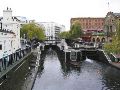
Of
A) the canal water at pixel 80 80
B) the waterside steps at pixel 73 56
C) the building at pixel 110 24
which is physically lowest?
the canal water at pixel 80 80

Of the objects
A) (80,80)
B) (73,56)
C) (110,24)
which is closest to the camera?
(80,80)

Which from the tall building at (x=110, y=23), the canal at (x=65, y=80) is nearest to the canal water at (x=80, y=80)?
the canal at (x=65, y=80)

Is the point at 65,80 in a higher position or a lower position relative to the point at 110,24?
lower

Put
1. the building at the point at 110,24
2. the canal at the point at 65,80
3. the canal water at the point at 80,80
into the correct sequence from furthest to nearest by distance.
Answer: the building at the point at 110,24
the canal water at the point at 80,80
the canal at the point at 65,80

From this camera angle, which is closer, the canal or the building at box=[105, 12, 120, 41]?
the canal

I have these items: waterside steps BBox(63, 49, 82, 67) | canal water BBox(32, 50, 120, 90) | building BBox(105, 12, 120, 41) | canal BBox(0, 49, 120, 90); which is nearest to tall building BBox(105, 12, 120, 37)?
building BBox(105, 12, 120, 41)

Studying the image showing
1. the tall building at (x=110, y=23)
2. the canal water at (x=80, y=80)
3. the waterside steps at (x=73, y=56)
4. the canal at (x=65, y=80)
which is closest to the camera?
the canal at (x=65, y=80)

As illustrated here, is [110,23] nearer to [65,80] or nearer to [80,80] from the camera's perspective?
[80,80]

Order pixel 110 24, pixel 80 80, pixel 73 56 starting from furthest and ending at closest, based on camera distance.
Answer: pixel 110 24
pixel 73 56
pixel 80 80

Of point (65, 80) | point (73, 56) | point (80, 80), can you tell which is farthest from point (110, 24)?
point (65, 80)

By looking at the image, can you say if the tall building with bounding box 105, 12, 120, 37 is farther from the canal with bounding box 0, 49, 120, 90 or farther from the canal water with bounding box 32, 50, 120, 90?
the canal with bounding box 0, 49, 120, 90

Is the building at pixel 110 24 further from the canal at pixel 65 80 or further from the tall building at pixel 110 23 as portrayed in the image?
the canal at pixel 65 80

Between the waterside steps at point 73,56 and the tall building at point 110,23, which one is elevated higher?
the tall building at point 110,23

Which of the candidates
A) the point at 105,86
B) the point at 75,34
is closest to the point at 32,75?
the point at 105,86
